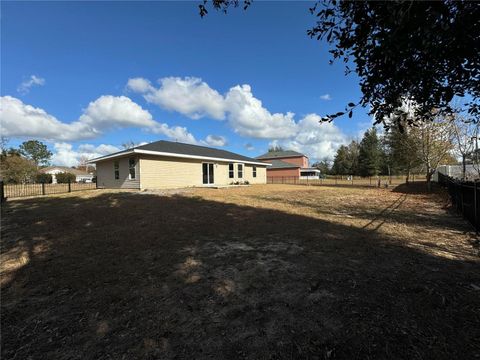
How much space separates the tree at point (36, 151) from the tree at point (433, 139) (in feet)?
240

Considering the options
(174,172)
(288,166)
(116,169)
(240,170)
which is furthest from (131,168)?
(288,166)

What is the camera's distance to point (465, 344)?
1969mm

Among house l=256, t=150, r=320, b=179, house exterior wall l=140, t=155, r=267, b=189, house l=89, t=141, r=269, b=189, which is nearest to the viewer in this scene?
house l=89, t=141, r=269, b=189

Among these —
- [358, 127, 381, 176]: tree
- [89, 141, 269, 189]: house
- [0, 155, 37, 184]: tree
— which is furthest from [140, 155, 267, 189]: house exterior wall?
[358, 127, 381, 176]: tree

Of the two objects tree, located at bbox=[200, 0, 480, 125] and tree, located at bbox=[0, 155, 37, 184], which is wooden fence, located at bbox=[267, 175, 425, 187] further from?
tree, located at bbox=[0, 155, 37, 184]

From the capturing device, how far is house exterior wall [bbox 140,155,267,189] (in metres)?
16.2

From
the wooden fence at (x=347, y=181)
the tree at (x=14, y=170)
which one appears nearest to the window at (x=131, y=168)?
the wooden fence at (x=347, y=181)

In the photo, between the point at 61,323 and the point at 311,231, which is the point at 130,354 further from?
the point at 311,231

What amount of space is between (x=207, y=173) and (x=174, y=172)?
3.58 meters

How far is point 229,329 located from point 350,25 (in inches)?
120

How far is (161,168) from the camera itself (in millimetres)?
17188

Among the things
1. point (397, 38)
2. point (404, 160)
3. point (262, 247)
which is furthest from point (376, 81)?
point (404, 160)

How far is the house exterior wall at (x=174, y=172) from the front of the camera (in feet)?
53.1

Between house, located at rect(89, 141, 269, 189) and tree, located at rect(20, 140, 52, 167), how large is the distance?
54545 mm
